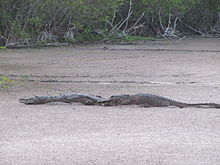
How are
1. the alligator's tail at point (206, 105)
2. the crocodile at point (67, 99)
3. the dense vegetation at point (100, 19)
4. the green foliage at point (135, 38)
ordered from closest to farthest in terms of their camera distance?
the alligator's tail at point (206, 105) < the crocodile at point (67, 99) < the dense vegetation at point (100, 19) < the green foliage at point (135, 38)

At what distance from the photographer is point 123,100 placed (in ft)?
31.1

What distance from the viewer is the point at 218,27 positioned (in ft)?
103

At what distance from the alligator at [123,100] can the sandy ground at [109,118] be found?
112mm

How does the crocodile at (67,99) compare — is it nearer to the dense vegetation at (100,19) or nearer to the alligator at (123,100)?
the alligator at (123,100)

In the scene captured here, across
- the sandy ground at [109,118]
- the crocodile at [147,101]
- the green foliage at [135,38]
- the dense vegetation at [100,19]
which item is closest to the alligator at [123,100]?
the crocodile at [147,101]

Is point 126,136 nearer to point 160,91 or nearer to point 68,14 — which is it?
point 160,91

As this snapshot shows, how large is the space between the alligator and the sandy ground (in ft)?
0.37

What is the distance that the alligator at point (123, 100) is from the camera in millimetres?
9297

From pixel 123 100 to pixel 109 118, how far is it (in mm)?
1016

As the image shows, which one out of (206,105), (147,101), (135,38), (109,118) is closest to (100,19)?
(135,38)

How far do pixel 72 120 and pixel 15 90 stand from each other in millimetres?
3414

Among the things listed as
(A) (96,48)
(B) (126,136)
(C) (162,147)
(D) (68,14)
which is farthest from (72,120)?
(D) (68,14)

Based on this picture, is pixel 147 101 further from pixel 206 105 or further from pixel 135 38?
pixel 135 38

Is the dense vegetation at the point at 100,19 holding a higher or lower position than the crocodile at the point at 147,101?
lower
